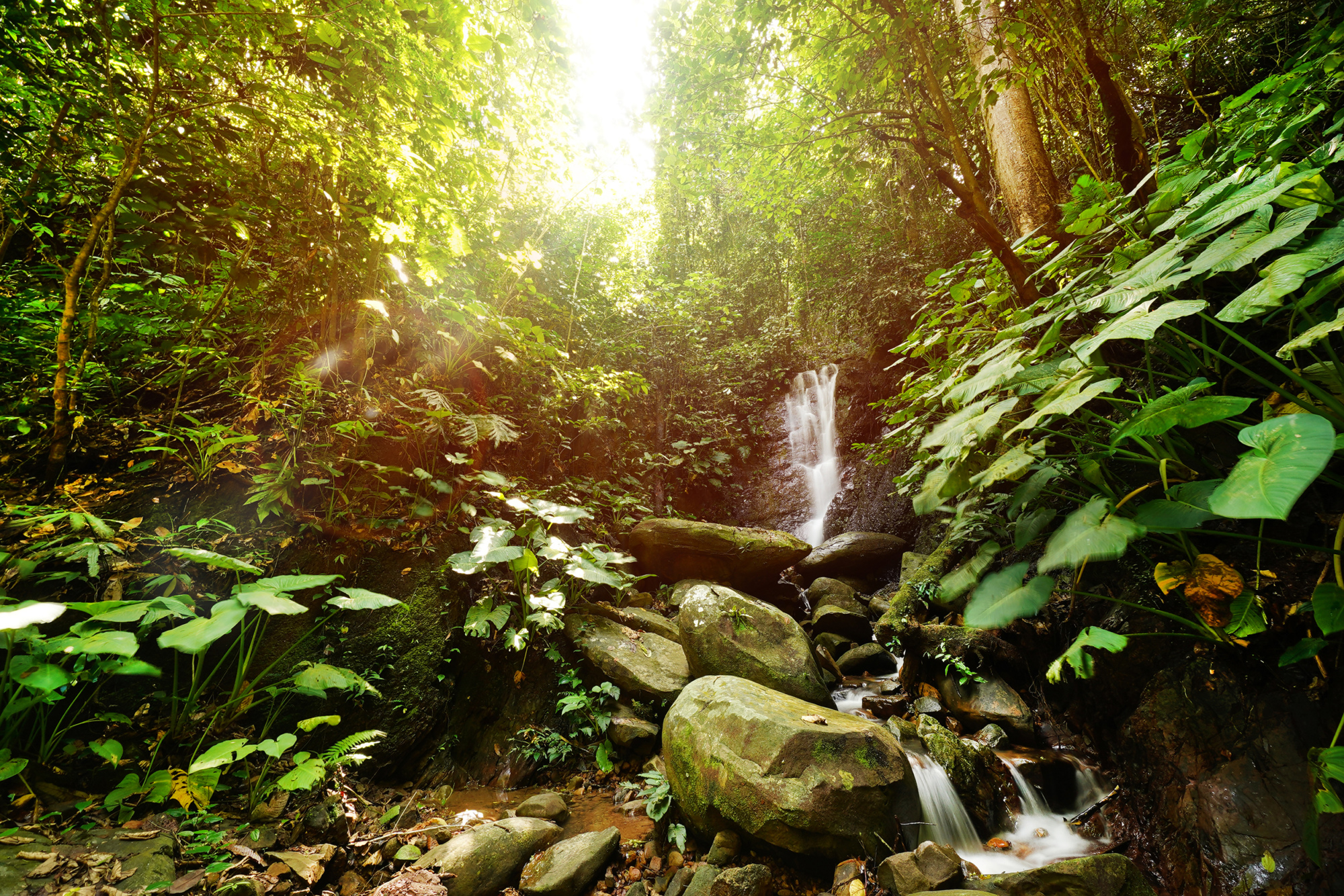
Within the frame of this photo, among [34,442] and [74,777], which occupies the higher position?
[34,442]

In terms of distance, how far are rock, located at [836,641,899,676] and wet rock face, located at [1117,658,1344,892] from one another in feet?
7.44

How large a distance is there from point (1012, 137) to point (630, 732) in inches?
226

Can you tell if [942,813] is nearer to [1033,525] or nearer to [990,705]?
[990,705]

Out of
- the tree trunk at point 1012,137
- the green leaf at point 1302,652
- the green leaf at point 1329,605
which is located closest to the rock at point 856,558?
the tree trunk at point 1012,137

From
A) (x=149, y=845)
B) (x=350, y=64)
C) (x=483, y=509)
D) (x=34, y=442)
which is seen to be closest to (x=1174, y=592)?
(x=149, y=845)

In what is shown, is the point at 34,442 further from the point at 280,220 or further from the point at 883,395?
the point at 883,395

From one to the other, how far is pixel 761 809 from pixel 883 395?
8.23 m

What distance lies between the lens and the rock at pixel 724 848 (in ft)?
8.11

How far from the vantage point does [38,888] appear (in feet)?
4.83

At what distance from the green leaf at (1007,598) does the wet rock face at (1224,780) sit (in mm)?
1344

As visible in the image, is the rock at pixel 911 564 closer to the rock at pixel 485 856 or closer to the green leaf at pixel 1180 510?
the green leaf at pixel 1180 510

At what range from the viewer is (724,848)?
249cm

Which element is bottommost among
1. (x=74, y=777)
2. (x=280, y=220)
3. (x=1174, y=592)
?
(x=1174, y=592)

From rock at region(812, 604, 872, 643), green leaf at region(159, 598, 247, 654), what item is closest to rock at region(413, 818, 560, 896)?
green leaf at region(159, 598, 247, 654)
